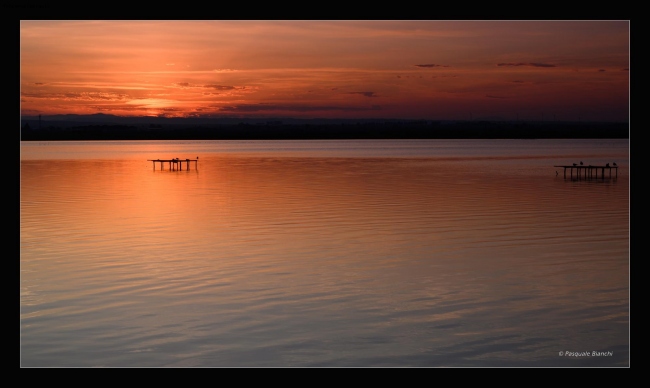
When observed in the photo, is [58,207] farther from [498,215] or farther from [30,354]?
[30,354]

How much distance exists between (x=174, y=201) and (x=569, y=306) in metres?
29.9

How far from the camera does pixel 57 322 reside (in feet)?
53.2

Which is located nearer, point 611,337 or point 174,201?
point 611,337

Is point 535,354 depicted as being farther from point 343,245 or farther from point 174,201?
point 174,201

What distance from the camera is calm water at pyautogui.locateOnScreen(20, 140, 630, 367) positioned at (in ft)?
47.0

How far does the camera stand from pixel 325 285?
19.6 meters

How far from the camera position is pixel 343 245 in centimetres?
2605

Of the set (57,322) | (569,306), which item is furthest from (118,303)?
(569,306)

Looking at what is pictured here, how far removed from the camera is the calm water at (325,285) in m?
14.3
